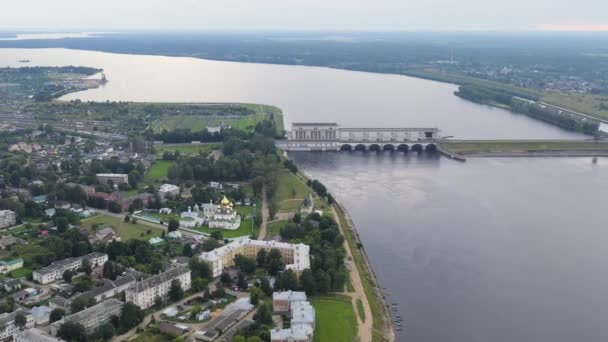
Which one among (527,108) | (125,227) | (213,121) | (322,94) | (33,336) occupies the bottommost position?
(125,227)

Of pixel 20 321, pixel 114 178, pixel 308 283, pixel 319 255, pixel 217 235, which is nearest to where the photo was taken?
pixel 20 321

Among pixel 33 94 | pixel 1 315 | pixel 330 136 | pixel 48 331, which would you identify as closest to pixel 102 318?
pixel 48 331

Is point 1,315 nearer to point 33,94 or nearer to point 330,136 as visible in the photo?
point 330,136

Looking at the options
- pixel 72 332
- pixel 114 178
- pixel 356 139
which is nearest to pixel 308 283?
pixel 72 332

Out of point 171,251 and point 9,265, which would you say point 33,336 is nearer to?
point 9,265

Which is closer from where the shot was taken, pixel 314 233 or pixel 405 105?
pixel 314 233

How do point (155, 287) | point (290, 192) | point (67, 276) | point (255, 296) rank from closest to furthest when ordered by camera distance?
point (255, 296)
point (155, 287)
point (67, 276)
point (290, 192)

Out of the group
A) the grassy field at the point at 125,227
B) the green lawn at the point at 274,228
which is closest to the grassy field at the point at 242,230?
the green lawn at the point at 274,228
